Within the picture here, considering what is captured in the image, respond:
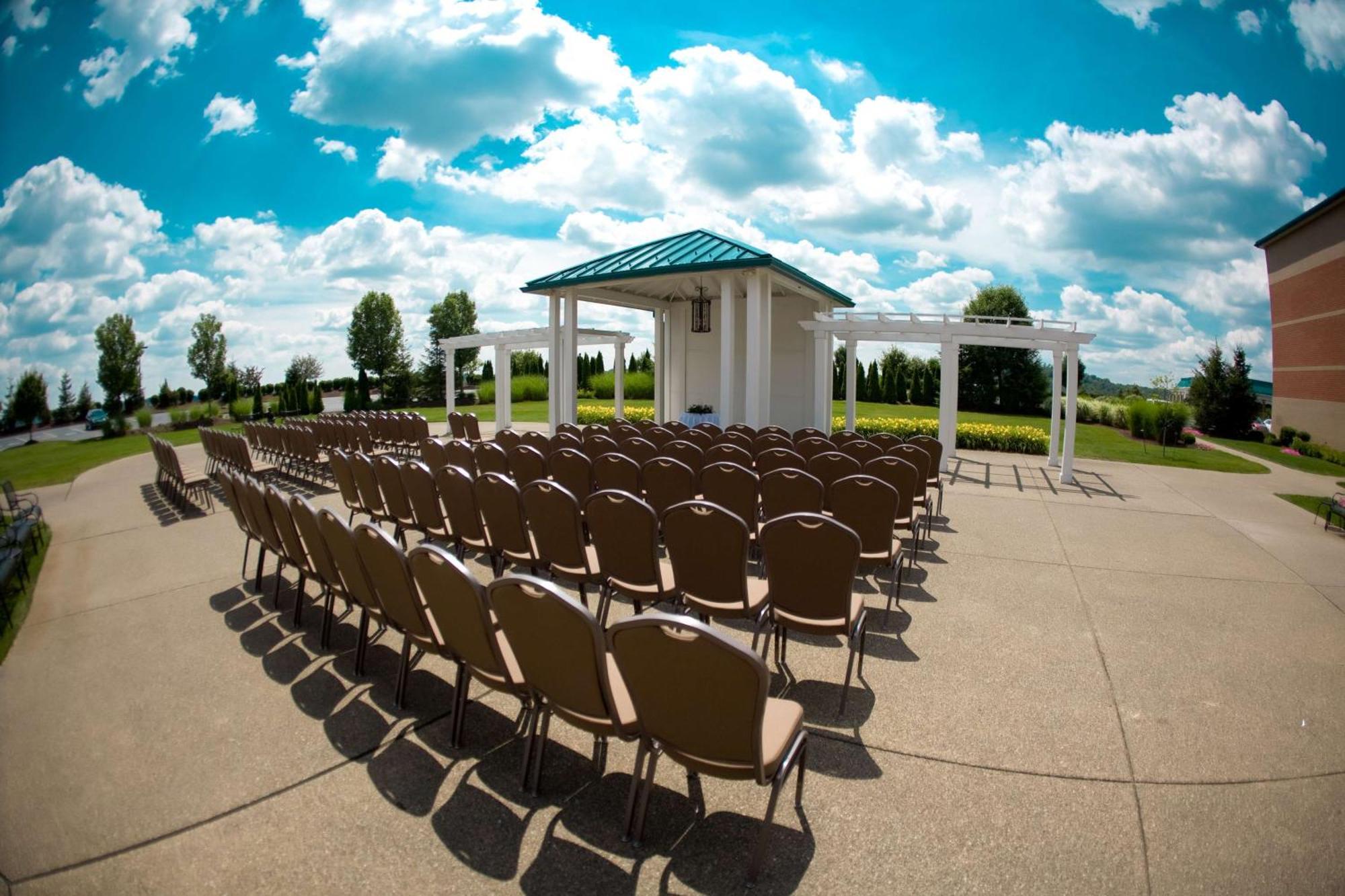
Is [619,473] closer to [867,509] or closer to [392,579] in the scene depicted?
[867,509]

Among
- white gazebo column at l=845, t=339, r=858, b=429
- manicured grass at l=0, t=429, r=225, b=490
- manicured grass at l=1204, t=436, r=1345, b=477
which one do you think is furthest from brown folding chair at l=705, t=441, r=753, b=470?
manicured grass at l=1204, t=436, r=1345, b=477

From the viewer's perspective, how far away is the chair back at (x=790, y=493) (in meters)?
5.08

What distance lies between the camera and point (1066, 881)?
7.35 ft

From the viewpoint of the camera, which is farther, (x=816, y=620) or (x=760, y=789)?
(x=816, y=620)

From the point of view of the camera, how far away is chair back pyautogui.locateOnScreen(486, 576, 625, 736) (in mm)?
2262

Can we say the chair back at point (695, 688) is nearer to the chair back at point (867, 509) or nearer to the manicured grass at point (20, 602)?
the chair back at point (867, 509)

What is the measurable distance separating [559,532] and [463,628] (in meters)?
1.55

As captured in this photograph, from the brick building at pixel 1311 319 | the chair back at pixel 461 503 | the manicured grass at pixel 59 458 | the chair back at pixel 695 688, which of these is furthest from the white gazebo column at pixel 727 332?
the brick building at pixel 1311 319

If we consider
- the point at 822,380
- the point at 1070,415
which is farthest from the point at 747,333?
the point at 1070,415

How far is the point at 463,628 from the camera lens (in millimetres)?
2832

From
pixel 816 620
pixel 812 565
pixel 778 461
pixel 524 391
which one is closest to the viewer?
pixel 812 565

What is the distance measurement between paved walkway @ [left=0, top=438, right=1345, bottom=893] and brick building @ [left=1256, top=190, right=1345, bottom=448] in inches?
959

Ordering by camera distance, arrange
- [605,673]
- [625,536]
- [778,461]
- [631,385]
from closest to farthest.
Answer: [605,673]
[625,536]
[778,461]
[631,385]

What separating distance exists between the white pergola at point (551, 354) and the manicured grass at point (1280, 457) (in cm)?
1869
